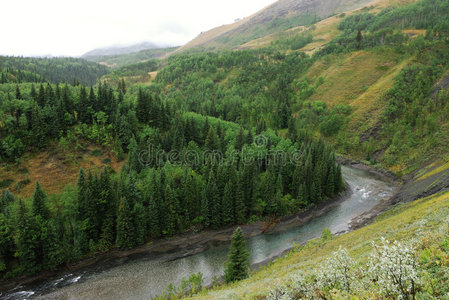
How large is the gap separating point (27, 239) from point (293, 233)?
64880 mm

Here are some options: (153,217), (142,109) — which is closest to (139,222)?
(153,217)

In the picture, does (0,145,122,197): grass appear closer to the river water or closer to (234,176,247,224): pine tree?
the river water

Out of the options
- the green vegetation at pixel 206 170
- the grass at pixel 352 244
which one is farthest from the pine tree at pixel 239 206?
the grass at pixel 352 244

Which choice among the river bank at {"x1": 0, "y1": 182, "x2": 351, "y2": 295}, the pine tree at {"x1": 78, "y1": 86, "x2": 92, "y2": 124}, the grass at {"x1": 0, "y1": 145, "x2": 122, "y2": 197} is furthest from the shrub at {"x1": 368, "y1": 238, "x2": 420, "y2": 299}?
the pine tree at {"x1": 78, "y1": 86, "x2": 92, "y2": 124}

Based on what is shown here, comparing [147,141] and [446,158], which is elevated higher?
[147,141]

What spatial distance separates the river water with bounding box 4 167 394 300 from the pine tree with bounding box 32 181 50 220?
49.1 ft

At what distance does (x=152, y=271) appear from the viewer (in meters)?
59.2

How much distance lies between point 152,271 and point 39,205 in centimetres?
3116

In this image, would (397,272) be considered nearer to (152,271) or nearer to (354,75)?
(152,271)

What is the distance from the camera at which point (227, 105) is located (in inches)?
6678

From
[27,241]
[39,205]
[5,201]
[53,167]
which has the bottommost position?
[27,241]

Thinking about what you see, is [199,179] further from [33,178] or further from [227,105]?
[227,105]

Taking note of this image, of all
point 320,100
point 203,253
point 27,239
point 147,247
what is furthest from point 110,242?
point 320,100

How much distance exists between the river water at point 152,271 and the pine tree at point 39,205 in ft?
49.1
